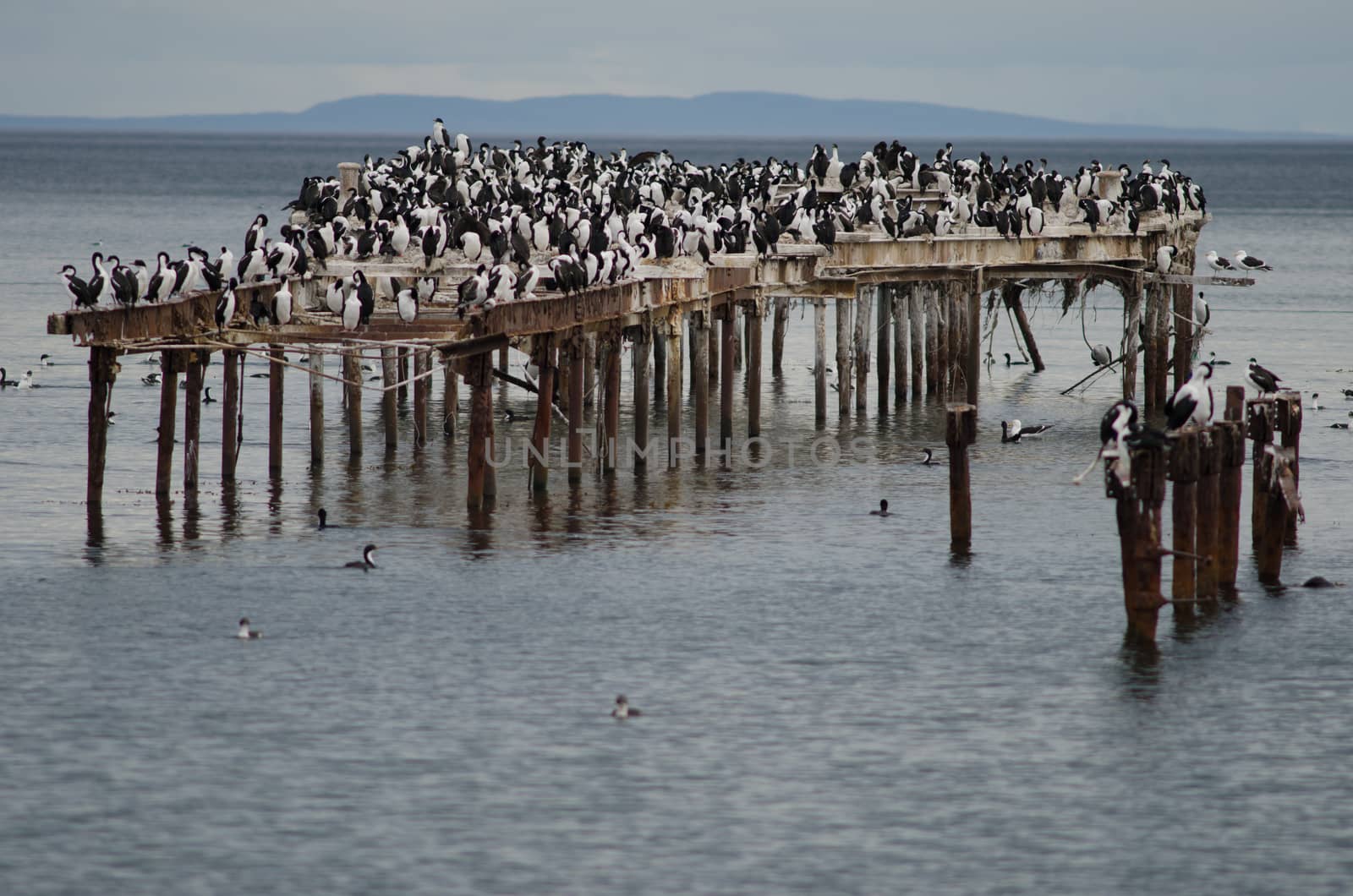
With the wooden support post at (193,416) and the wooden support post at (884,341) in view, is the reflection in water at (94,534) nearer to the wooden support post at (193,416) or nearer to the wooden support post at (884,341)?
the wooden support post at (193,416)

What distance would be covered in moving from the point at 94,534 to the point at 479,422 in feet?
19.1

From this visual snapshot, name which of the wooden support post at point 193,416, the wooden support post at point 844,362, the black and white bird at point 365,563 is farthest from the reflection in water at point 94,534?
the wooden support post at point 844,362

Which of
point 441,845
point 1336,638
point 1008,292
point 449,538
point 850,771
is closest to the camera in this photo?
point 441,845

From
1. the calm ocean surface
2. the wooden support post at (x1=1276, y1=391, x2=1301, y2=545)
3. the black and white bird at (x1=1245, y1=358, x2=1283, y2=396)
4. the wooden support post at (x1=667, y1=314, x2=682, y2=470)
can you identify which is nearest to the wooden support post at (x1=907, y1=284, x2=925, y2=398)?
Answer: the calm ocean surface

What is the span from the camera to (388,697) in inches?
886

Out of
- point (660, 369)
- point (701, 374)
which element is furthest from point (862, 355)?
point (701, 374)

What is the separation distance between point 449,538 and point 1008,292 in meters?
26.5

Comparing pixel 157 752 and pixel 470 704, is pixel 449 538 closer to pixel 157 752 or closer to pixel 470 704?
pixel 470 704

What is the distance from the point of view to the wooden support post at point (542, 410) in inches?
1260

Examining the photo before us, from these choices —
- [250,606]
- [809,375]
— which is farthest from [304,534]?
[809,375]

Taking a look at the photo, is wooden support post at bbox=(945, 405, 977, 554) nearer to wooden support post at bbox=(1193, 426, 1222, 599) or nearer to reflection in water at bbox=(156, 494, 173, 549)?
wooden support post at bbox=(1193, 426, 1222, 599)

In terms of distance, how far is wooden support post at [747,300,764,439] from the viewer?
4038 cm

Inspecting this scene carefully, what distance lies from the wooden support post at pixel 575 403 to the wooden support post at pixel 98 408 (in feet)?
23.7

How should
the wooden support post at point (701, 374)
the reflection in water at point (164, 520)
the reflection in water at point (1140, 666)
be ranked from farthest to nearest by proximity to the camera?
the wooden support post at point (701, 374) < the reflection in water at point (164, 520) < the reflection in water at point (1140, 666)
